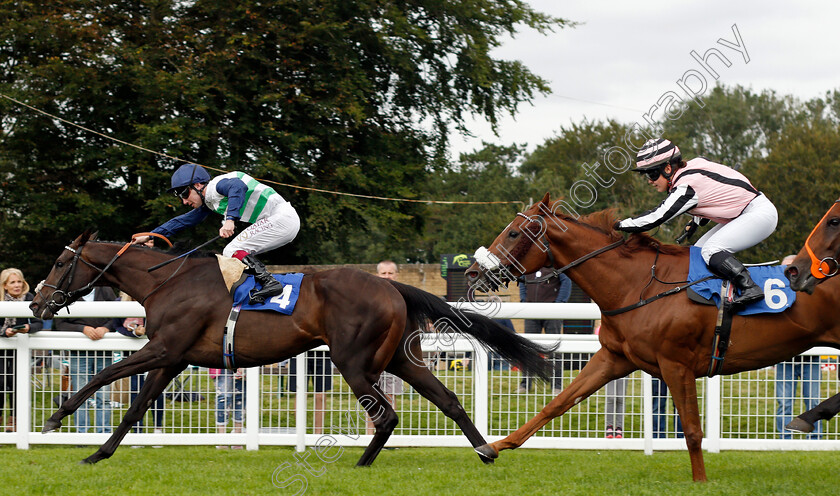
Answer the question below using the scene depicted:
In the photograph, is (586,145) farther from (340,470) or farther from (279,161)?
(340,470)

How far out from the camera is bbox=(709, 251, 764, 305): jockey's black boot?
186 inches

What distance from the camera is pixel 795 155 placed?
3628cm

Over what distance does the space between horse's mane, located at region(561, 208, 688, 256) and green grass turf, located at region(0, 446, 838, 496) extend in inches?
52.8

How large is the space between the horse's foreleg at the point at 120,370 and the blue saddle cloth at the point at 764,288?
128 inches

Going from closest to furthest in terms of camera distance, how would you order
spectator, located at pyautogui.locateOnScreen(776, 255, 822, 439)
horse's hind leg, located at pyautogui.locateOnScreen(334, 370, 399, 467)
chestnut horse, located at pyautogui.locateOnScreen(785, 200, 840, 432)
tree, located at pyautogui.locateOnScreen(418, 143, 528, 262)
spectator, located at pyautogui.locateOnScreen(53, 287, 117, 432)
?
chestnut horse, located at pyautogui.locateOnScreen(785, 200, 840, 432)
horse's hind leg, located at pyautogui.locateOnScreen(334, 370, 399, 467)
spectator, located at pyautogui.locateOnScreen(776, 255, 822, 439)
spectator, located at pyautogui.locateOnScreen(53, 287, 117, 432)
tree, located at pyautogui.locateOnScreen(418, 143, 528, 262)

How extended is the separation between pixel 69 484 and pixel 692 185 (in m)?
3.91

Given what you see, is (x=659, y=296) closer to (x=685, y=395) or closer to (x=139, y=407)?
(x=685, y=395)

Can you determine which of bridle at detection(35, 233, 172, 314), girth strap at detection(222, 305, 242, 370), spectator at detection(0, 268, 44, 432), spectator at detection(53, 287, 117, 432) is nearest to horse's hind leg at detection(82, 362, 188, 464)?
girth strap at detection(222, 305, 242, 370)

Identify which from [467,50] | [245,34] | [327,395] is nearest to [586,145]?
[467,50]

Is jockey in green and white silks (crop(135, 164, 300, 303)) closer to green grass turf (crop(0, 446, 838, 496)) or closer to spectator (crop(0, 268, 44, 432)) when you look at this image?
green grass turf (crop(0, 446, 838, 496))

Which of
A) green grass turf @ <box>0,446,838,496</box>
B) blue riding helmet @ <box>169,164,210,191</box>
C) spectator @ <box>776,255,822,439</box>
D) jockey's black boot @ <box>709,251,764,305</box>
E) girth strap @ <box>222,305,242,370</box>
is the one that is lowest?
green grass turf @ <box>0,446,838,496</box>

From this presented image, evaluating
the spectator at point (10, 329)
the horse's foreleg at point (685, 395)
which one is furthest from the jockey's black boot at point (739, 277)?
the spectator at point (10, 329)

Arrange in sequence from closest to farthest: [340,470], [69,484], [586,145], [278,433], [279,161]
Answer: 1. [69,484]
2. [340,470]
3. [278,433]
4. [279,161]
5. [586,145]

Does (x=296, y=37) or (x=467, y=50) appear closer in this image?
(x=296, y=37)
